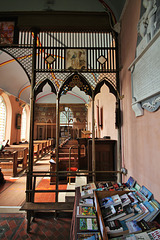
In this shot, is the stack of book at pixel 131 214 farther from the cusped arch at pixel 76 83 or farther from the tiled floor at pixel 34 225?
the cusped arch at pixel 76 83

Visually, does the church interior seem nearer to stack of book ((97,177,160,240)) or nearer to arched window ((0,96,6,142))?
stack of book ((97,177,160,240))

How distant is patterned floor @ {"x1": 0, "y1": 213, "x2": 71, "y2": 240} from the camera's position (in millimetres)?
2084

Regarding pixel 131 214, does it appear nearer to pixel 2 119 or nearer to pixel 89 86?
pixel 89 86

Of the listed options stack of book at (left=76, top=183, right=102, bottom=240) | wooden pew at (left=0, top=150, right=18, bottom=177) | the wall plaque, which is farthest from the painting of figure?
wooden pew at (left=0, top=150, right=18, bottom=177)

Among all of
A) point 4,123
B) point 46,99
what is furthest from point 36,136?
point 4,123

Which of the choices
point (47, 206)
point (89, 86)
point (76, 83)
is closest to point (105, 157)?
point (47, 206)

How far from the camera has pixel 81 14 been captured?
2807 mm

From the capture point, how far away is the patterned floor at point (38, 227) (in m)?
2.08

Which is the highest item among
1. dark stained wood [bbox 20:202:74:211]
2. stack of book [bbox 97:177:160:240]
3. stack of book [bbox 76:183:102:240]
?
stack of book [bbox 97:177:160:240]

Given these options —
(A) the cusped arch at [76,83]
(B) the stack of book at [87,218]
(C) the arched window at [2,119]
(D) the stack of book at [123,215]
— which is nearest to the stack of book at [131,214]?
(D) the stack of book at [123,215]

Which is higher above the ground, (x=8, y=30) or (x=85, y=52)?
(x=8, y=30)

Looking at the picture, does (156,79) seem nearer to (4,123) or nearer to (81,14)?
(81,14)

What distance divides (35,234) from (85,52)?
3.50 meters

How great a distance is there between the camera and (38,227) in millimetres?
2295
